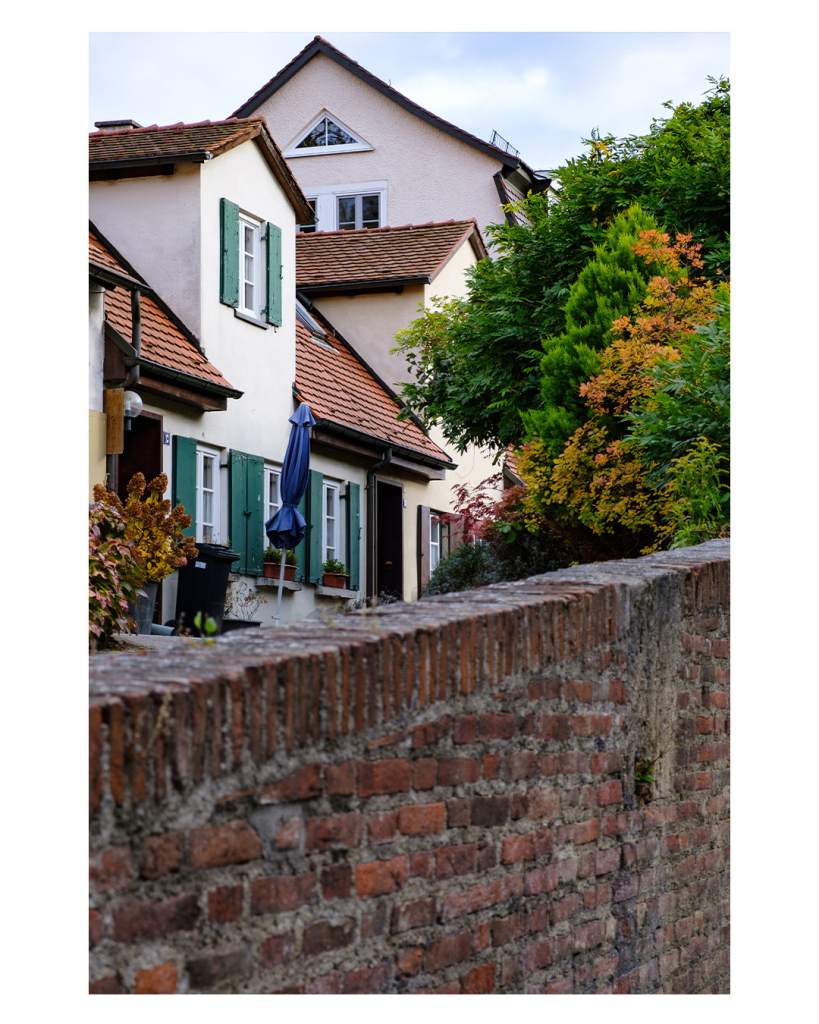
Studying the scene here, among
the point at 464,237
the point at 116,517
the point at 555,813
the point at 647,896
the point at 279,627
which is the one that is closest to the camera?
the point at 279,627

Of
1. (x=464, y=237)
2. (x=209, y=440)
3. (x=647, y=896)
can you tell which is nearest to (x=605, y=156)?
(x=209, y=440)

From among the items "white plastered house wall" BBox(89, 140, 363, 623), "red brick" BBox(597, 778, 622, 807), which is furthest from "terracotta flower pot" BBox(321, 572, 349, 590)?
"red brick" BBox(597, 778, 622, 807)

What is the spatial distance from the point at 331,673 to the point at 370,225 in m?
19.7

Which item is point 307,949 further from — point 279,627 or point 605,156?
point 605,156

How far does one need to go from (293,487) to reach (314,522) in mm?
1770

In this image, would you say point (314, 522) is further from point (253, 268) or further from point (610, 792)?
point (610, 792)

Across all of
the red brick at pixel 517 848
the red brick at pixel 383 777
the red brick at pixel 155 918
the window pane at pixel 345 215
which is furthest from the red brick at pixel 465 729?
the window pane at pixel 345 215

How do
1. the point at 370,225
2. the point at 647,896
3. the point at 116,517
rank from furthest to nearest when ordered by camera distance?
the point at 370,225
the point at 116,517
the point at 647,896

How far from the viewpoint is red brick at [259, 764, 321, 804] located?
8.64 feet

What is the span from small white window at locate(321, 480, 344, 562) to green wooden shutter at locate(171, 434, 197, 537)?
3.31m

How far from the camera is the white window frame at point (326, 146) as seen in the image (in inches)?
846

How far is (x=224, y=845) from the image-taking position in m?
2.54

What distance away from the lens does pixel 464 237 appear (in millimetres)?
18641

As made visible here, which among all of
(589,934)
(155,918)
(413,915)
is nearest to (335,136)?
(589,934)
